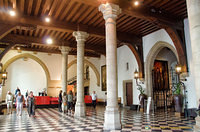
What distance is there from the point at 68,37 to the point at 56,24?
114 inches

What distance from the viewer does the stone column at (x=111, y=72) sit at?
6059 millimetres

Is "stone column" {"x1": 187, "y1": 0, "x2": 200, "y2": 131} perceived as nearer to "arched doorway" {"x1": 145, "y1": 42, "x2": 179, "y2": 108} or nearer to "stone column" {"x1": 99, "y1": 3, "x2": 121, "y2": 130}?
"stone column" {"x1": 99, "y1": 3, "x2": 121, "y2": 130}

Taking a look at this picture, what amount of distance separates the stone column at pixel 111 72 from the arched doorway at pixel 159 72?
535cm

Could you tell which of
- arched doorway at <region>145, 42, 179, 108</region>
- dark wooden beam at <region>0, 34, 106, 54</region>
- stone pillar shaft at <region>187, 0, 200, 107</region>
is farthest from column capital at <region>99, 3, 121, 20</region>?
dark wooden beam at <region>0, 34, 106, 54</region>

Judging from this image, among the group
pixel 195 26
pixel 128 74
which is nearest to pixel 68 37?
pixel 128 74

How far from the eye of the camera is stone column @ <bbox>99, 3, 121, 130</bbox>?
6059mm

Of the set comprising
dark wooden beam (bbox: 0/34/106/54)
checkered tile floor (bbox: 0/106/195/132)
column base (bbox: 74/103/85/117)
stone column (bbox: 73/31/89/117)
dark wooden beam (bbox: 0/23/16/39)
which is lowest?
checkered tile floor (bbox: 0/106/195/132)

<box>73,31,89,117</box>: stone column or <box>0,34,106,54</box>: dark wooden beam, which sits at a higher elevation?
<box>0,34,106,54</box>: dark wooden beam

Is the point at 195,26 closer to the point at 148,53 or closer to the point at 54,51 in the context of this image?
the point at 148,53

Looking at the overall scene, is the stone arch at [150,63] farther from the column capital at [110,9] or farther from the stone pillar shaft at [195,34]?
the stone pillar shaft at [195,34]

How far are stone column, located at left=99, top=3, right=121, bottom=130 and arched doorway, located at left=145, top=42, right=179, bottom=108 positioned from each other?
5351 millimetres

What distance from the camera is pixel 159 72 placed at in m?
13.4

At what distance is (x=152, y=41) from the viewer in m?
11.7

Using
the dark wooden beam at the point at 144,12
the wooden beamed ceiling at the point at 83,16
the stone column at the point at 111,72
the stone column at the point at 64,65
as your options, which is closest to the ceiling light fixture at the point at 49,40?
the wooden beamed ceiling at the point at 83,16
